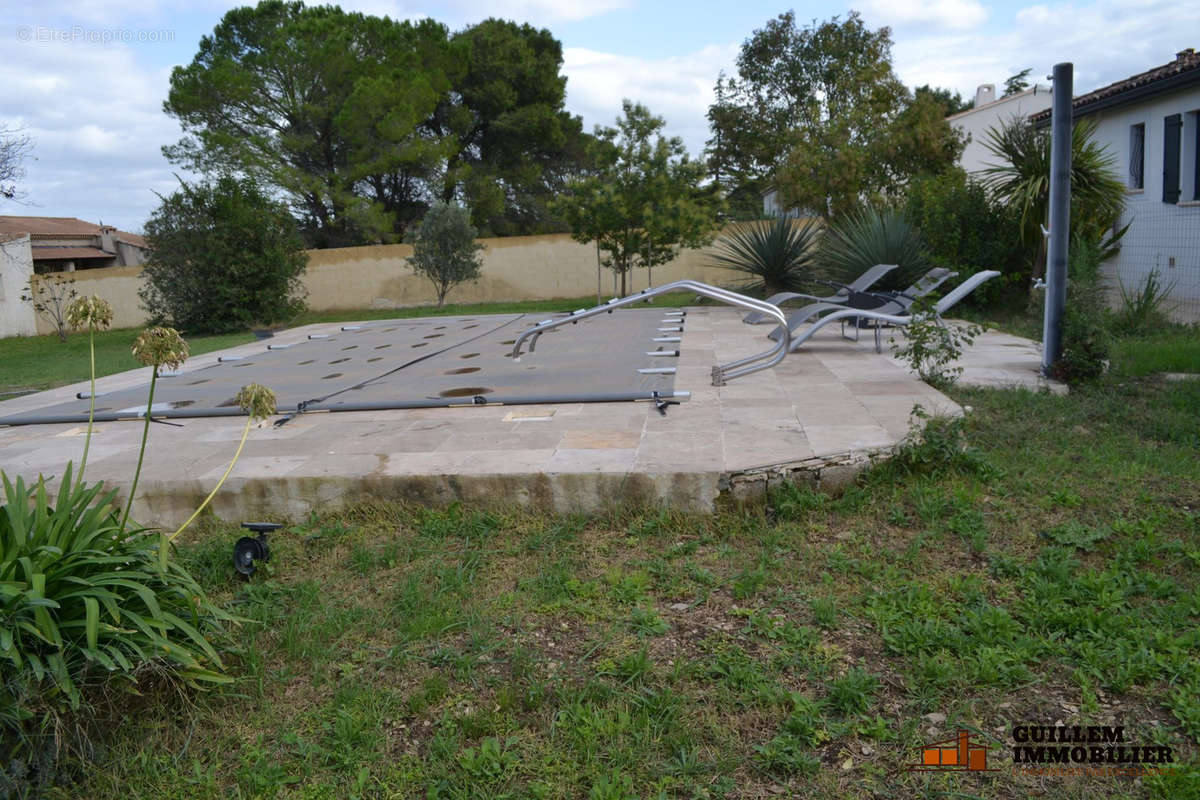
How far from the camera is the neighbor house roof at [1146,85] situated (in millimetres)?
10719

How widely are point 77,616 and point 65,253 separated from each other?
1227 inches

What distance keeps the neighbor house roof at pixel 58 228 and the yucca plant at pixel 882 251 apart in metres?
22.9

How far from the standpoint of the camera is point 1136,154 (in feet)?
41.4

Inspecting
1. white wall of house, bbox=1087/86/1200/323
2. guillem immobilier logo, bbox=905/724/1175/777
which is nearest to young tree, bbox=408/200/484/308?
white wall of house, bbox=1087/86/1200/323

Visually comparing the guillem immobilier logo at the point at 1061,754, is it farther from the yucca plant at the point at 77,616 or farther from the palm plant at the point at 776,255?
the palm plant at the point at 776,255

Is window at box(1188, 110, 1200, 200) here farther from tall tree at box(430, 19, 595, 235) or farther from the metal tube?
tall tree at box(430, 19, 595, 235)

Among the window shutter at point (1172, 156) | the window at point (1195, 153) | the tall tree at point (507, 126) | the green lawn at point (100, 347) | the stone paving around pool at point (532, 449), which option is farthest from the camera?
the tall tree at point (507, 126)

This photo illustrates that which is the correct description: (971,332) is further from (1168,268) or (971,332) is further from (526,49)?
(526,49)

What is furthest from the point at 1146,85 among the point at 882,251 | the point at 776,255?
the point at 776,255

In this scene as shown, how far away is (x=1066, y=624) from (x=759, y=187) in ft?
99.2

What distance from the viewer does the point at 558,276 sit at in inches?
835

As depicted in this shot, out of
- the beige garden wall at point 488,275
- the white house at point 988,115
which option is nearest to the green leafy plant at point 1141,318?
the beige garden wall at point 488,275

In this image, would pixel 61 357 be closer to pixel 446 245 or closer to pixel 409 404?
pixel 446 245

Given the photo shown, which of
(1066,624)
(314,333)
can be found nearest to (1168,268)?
(1066,624)
